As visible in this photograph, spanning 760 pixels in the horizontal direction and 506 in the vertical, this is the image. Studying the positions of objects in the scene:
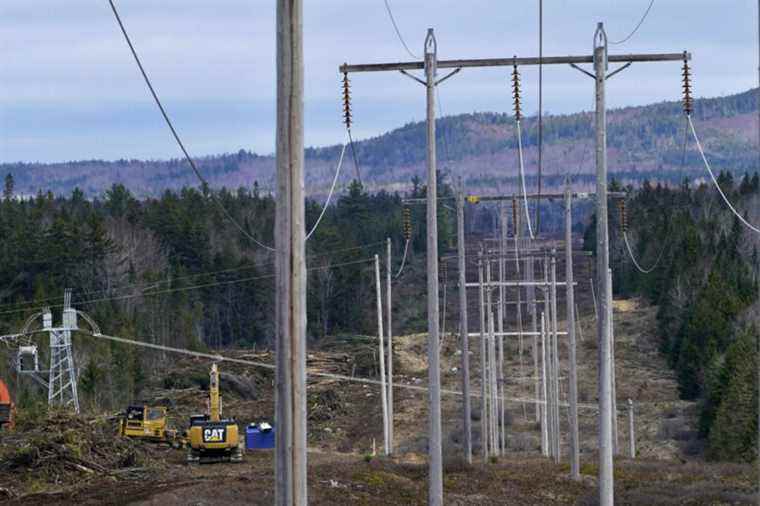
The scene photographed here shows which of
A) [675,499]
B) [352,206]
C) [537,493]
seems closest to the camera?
[675,499]

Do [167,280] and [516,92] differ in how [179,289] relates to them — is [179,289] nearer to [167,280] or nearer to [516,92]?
[167,280]

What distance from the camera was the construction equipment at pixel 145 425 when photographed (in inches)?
2047

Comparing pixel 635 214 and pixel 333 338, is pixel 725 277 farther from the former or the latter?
pixel 635 214

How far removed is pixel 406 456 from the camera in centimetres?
5291

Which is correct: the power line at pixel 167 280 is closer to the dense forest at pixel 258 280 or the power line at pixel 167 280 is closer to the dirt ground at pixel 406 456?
the dense forest at pixel 258 280

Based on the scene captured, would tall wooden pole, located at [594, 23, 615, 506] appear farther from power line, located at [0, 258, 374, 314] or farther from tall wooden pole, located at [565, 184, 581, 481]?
power line, located at [0, 258, 374, 314]

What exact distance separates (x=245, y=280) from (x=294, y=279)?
300 ft

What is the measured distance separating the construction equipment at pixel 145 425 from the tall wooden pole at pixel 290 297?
3655 cm

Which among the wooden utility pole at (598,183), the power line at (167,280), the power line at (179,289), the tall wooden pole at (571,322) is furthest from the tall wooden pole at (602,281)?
the power line at (167,280)

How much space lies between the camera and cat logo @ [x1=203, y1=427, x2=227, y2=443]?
4659 centimetres

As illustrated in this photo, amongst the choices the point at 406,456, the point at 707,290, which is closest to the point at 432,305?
the point at 406,456

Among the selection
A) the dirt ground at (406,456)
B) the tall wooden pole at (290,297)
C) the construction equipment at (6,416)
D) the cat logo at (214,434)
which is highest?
the tall wooden pole at (290,297)

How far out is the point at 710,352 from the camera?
69188 millimetres

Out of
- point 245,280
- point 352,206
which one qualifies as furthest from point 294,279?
point 352,206
